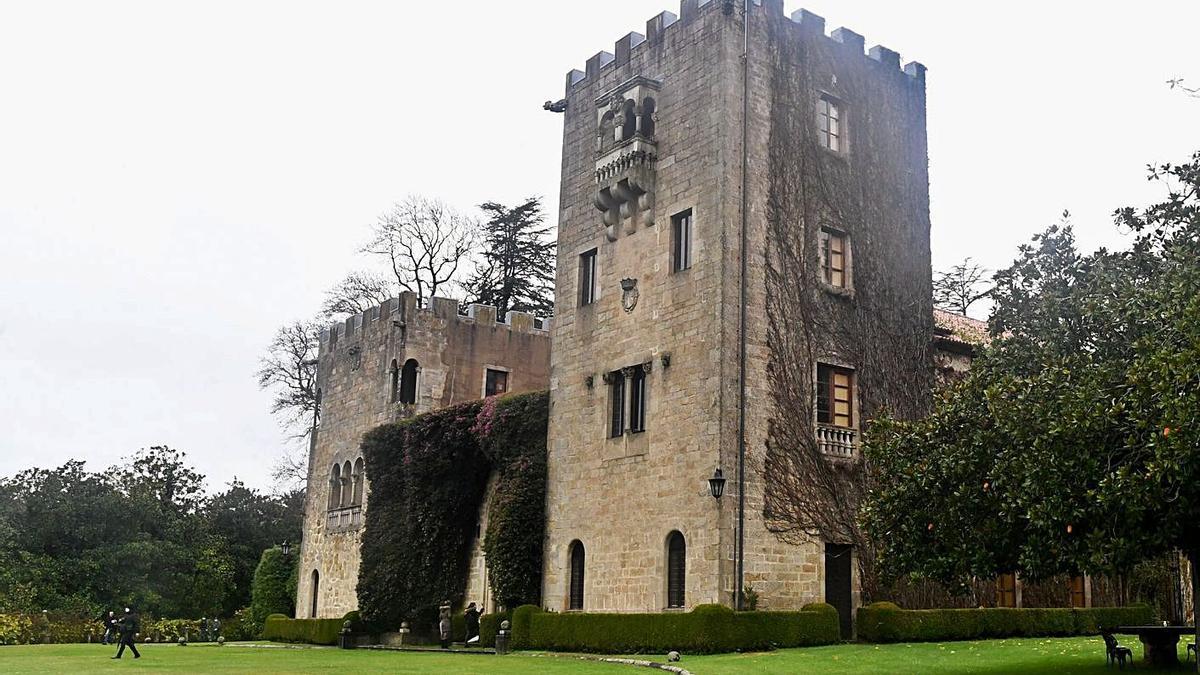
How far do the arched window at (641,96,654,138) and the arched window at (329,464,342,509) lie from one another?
16.8m

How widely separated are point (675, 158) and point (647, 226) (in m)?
1.61

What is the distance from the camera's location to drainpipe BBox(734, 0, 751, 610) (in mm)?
24070

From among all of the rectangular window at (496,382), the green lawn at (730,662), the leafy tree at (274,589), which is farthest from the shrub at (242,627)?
the green lawn at (730,662)

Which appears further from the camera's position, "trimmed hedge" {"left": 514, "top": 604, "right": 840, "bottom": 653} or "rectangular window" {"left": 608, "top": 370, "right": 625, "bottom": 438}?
"rectangular window" {"left": 608, "top": 370, "right": 625, "bottom": 438}

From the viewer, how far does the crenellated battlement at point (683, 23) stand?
2786 cm

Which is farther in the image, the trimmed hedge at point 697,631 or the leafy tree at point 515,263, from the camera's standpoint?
the leafy tree at point 515,263

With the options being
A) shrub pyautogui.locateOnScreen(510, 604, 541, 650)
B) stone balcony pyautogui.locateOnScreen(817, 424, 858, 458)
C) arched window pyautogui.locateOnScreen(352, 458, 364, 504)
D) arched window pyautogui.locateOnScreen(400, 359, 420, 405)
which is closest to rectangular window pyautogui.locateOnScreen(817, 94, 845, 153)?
stone balcony pyautogui.locateOnScreen(817, 424, 858, 458)

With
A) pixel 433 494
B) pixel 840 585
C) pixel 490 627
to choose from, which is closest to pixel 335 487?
pixel 433 494

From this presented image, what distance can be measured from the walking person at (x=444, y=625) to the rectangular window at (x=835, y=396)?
10960 mm

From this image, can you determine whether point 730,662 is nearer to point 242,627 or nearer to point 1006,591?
point 1006,591

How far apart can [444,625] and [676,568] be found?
8700mm

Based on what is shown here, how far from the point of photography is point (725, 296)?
83.3ft

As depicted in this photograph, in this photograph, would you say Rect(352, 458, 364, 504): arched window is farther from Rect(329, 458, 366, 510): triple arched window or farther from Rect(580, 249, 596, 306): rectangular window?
Rect(580, 249, 596, 306): rectangular window

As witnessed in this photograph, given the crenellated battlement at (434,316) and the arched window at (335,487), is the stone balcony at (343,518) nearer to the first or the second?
the arched window at (335,487)
